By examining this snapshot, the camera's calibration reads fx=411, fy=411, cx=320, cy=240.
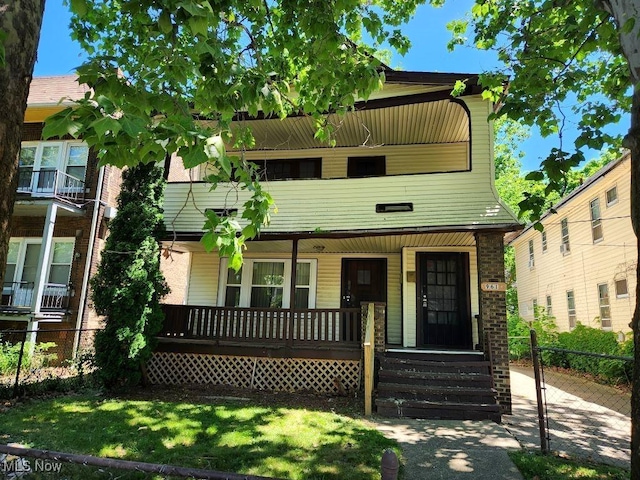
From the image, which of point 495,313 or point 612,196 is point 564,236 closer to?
point 612,196

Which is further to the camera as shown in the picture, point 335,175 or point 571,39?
point 335,175

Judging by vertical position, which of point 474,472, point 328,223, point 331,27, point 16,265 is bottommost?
point 474,472

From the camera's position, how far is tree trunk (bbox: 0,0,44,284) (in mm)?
2281

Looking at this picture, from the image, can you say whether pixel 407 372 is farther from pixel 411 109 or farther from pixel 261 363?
pixel 411 109

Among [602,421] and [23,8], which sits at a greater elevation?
[23,8]

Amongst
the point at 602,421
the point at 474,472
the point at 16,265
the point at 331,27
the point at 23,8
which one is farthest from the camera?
the point at 16,265

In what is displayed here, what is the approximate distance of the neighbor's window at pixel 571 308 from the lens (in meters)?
16.8

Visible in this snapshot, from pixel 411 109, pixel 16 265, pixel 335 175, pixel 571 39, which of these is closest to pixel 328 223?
pixel 335 175

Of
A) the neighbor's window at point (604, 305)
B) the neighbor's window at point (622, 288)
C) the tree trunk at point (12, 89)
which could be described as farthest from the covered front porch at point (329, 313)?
the tree trunk at point (12, 89)

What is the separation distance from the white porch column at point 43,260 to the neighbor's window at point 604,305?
18.1 m

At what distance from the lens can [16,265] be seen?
13.5 metres

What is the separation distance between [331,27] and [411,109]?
5.32 m

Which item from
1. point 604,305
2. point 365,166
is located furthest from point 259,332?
point 604,305

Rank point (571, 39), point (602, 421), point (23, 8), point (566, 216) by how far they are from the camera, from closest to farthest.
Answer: point (23, 8) < point (571, 39) < point (602, 421) < point (566, 216)
